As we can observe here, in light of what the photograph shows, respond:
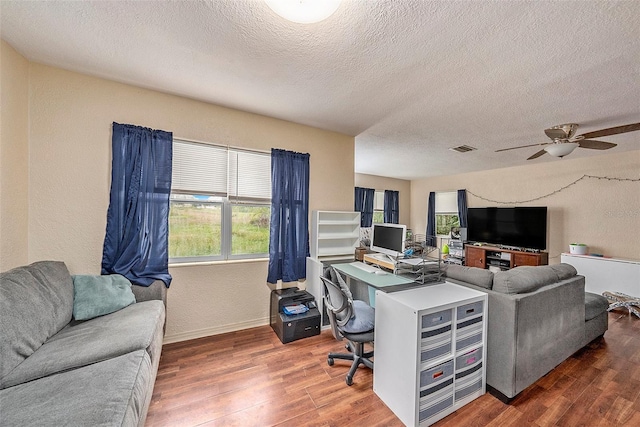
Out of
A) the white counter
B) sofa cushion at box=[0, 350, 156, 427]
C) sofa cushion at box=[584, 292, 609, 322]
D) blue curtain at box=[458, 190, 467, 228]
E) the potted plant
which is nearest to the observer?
sofa cushion at box=[0, 350, 156, 427]

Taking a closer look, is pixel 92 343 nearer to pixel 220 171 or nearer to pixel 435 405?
pixel 220 171

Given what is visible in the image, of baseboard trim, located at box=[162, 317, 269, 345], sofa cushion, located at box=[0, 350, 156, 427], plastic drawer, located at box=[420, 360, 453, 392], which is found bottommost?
baseboard trim, located at box=[162, 317, 269, 345]

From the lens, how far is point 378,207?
22.6 feet

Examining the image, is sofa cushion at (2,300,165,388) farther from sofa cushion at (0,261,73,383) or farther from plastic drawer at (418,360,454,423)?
plastic drawer at (418,360,454,423)

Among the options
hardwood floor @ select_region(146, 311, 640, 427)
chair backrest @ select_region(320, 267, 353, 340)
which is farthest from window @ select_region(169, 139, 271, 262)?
chair backrest @ select_region(320, 267, 353, 340)

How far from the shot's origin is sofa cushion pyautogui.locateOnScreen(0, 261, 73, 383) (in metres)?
1.24

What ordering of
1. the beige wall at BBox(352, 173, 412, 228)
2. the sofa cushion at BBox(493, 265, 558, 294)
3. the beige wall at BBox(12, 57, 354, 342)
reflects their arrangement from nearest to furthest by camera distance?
the sofa cushion at BBox(493, 265, 558, 294) < the beige wall at BBox(12, 57, 354, 342) < the beige wall at BBox(352, 173, 412, 228)

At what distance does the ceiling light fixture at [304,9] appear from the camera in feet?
4.08

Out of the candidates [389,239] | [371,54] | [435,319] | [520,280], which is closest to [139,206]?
[371,54]

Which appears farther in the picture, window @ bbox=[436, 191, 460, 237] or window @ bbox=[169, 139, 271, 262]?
window @ bbox=[436, 191, 460, 237]

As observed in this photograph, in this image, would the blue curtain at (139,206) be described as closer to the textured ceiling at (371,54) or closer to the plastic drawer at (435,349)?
the textured ceiling at (371,54)

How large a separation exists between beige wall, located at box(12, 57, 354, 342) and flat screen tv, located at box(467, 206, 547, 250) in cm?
508

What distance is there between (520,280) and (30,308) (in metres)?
3.30

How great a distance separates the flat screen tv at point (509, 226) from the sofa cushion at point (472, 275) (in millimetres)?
3955
